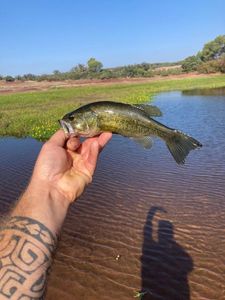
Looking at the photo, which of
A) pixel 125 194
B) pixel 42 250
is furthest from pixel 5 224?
pixel 125 194

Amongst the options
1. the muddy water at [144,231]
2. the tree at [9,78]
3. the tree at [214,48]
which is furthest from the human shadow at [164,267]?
the tree at [214,48]

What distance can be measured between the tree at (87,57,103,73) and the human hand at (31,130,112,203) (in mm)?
135173

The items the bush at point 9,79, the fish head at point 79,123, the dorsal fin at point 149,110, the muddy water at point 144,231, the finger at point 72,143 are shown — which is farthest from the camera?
the bush at point 9,79

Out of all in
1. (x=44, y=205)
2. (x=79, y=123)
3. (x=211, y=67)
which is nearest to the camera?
(x=44, y=205)

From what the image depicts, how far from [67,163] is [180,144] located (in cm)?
106

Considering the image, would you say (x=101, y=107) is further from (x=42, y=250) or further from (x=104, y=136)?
(x=42, y=250)

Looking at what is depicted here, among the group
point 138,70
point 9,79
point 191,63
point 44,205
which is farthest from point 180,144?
point 191,63

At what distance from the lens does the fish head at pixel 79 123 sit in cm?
345

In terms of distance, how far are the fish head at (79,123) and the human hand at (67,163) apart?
2.9 inches

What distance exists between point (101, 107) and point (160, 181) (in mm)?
10147

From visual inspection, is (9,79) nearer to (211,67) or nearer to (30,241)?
(211,67)

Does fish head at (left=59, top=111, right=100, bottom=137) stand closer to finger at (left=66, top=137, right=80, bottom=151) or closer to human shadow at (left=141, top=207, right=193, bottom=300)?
finger at (left=66, top=137, right=80, bottom=151)

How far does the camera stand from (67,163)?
3.54 metres

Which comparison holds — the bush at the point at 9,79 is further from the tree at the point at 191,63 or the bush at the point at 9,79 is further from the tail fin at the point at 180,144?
the tail fin at the point at 180,144
